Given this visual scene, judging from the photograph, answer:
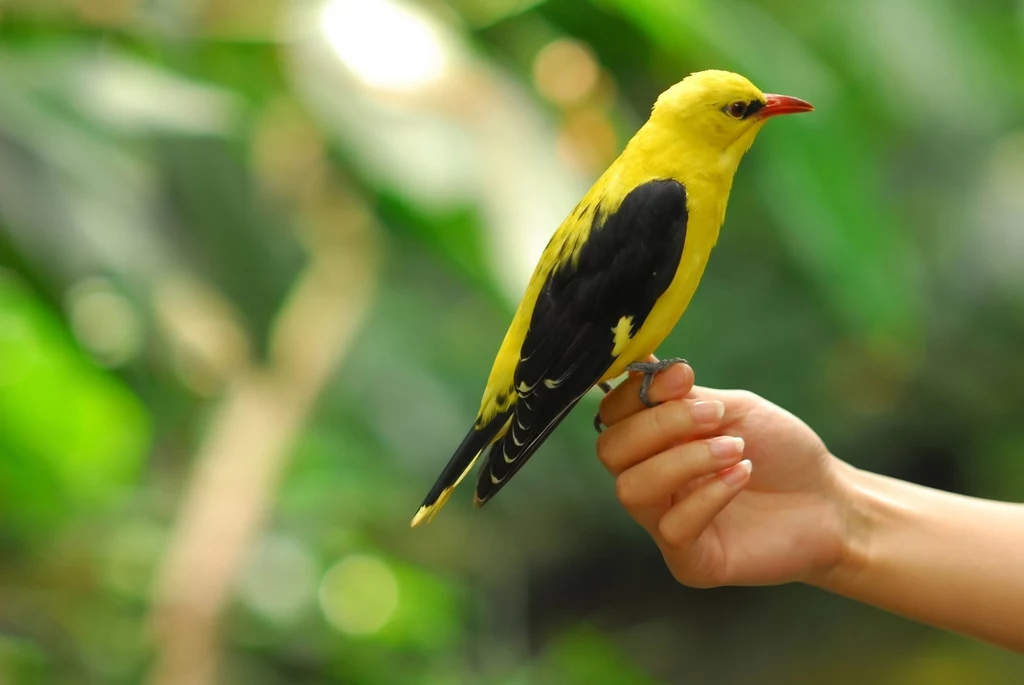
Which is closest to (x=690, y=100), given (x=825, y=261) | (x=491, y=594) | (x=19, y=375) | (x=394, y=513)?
(x=825, y=261)

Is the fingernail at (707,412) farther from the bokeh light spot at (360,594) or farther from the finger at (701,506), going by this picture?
the bokeh light spot at (360,594)

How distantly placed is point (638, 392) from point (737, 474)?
23cm

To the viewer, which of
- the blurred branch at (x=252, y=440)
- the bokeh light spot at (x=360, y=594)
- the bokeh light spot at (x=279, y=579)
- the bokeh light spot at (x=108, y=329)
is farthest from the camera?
the bokeh light spot at (x=360, y=594)

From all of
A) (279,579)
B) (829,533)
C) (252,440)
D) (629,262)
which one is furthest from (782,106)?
(279,579)

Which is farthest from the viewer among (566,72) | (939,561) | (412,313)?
(412,313)

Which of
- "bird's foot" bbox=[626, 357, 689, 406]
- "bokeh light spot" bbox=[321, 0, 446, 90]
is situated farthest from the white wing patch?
"bokeh light spot" bbox=[321, 0, 446, 90]

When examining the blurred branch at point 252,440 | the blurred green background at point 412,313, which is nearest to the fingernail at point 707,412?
the blurred green background at point 412,313

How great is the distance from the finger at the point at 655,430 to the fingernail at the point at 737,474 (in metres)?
0.08

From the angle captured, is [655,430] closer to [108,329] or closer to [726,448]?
[726,448]

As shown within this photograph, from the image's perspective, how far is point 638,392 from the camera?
5.80ft

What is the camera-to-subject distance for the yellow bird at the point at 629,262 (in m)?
1.57

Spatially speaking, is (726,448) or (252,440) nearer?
(726,448)

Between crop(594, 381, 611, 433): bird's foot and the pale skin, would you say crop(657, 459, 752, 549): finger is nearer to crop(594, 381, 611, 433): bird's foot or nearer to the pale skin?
the pale skin

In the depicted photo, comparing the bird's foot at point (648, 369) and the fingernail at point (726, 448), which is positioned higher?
the bird's foot at point (648, 369)
